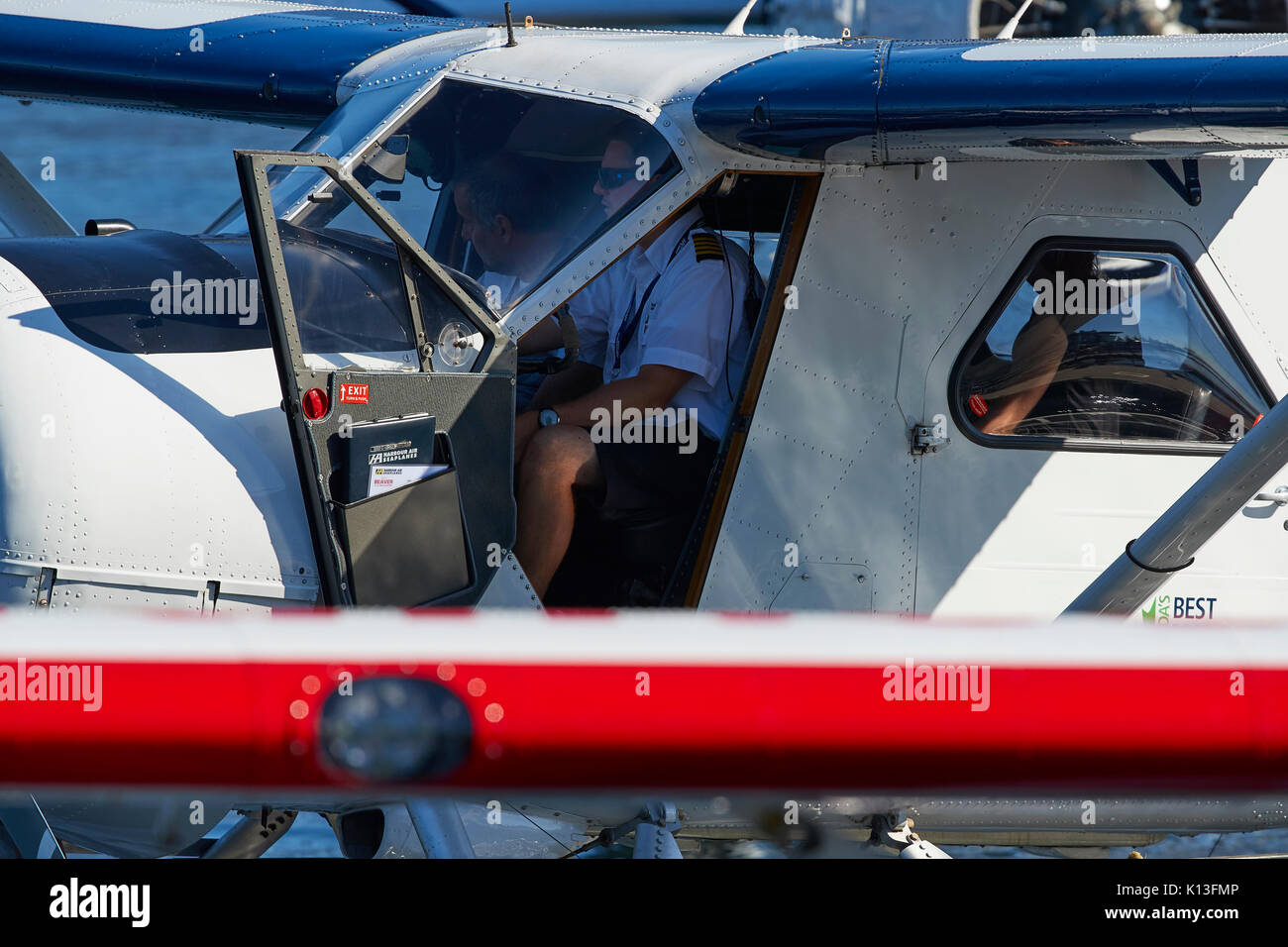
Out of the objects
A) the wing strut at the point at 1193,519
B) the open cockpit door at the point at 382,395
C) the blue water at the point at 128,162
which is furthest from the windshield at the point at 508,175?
the blue water at the point at 128,162

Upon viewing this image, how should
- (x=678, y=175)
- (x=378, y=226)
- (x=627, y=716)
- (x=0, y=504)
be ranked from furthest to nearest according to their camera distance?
(x=678, y=175), (x=378, y=226), (x=0, y=504), (x=627, y=716)

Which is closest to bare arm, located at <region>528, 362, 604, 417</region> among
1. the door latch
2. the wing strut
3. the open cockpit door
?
the open cockpit door

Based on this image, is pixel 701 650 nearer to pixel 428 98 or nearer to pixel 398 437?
pixel 398 437

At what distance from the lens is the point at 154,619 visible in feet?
4.20

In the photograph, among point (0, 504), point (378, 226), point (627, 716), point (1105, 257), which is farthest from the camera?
point (1105, 257)

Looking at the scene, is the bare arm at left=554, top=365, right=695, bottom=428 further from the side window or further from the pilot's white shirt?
the side window

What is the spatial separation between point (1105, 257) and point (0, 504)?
3.15 m

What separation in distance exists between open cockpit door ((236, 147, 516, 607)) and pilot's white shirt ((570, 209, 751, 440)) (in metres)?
0.61

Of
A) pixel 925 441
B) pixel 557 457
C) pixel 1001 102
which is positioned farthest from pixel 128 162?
pixel 1001 102

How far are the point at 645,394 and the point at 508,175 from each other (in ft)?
2.38

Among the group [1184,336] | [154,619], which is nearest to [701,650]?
[154,619]

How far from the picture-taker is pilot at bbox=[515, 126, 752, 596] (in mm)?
4113

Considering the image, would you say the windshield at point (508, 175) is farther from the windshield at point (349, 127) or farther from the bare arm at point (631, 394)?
the bare arm at point (631, 394)
